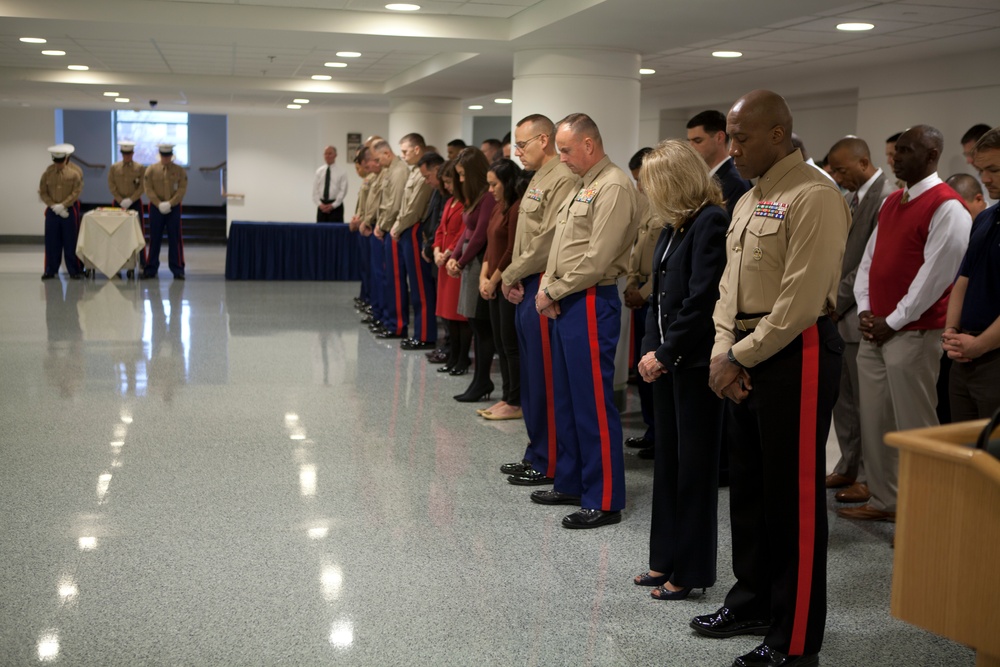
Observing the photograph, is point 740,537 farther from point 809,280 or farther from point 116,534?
point 116,534

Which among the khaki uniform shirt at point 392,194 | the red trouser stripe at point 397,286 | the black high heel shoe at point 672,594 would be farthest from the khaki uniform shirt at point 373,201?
the black high heel shoe at point 672,594

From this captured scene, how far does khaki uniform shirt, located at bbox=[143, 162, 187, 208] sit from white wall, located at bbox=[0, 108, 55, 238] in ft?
23.8

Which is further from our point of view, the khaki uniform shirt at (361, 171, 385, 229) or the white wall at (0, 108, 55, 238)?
the white wall at (0, 108, 55, 238)

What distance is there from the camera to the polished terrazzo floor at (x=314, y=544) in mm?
2969

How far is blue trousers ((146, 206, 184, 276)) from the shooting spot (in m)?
13.6

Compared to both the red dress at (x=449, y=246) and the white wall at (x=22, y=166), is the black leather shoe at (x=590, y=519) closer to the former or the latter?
the red dress at (x=449, y=246)

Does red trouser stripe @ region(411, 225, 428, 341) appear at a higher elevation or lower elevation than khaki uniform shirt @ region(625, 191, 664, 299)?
lower

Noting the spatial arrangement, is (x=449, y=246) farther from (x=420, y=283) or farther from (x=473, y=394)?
(x=473, y=394)

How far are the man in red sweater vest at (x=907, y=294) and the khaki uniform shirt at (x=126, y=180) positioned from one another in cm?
1228

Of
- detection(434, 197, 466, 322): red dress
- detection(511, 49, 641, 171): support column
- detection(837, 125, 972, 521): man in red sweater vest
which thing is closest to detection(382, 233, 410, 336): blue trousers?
detection(434, 197, 466, 322): red dress

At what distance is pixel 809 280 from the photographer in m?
2.62

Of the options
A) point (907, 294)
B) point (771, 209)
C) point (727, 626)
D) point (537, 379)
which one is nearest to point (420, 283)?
point (537, 379)

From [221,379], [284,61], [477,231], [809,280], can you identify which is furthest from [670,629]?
[284,61]

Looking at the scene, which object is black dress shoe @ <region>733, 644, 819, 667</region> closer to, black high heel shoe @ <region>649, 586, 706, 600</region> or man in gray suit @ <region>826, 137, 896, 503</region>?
black high heel shoe @ <region>649, 586, 706, 600</region>
